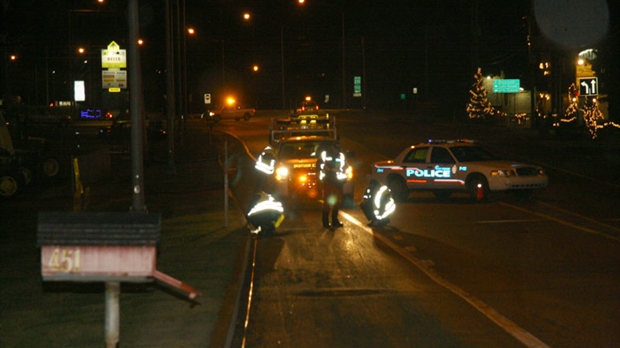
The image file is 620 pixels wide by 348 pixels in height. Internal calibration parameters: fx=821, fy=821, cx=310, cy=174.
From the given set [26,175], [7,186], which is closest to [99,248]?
[7,186]

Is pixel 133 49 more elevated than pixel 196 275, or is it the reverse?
pixel 133 49

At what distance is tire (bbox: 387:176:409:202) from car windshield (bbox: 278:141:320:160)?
228 centimetres

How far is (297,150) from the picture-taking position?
68.7 ft

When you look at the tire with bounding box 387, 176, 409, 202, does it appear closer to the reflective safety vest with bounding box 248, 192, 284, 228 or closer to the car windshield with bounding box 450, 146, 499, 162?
the car windshield with bounding box 450, 146, 499, 162

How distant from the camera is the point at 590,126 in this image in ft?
152

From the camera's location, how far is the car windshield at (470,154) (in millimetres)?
21203

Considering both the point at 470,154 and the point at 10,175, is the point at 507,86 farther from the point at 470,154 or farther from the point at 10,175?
the point at 10,175

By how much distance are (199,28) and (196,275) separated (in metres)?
84.9

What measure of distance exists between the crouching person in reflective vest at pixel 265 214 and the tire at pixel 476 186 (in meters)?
6.84

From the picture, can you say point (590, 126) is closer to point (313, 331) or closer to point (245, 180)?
point (245, 180)

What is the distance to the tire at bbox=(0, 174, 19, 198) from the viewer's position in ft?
81.5

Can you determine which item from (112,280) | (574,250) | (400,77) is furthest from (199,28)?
(112,280)

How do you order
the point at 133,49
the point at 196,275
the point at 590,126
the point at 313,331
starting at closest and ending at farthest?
the point at 313,331 < the point at 133,49 < the point at 196,275 < the point at 590,126

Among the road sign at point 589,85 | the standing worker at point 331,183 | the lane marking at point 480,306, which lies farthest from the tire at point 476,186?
the road sign at point 589,85
